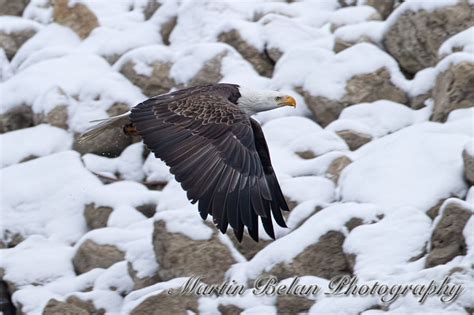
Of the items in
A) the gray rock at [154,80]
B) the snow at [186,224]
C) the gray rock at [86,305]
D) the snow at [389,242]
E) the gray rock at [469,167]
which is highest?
the gray rock at [469,167]

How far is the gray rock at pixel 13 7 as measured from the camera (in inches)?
613

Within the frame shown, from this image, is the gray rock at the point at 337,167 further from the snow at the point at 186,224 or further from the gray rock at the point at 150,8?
the gray rock at the point at 150,8

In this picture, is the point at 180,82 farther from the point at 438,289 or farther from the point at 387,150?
the point at 438,289

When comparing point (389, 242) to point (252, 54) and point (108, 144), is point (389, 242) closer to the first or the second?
point (108, 144)

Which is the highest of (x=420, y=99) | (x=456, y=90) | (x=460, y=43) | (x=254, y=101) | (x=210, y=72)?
(x=254, y=101)

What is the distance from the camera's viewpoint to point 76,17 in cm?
1491

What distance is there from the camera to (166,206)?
1087cm

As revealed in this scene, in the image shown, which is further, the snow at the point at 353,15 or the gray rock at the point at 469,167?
the snow at the point at 353,15

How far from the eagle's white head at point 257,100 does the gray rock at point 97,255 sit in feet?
5.84

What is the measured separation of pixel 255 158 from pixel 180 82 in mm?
4419

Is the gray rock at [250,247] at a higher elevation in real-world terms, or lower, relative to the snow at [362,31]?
lower

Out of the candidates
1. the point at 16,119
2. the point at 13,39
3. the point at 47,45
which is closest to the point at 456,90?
the point at 16,119

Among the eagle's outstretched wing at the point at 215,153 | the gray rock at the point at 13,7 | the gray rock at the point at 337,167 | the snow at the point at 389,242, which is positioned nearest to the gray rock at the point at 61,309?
the eagle's outstretched wing at the point at 215,153

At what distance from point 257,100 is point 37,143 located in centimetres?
368
